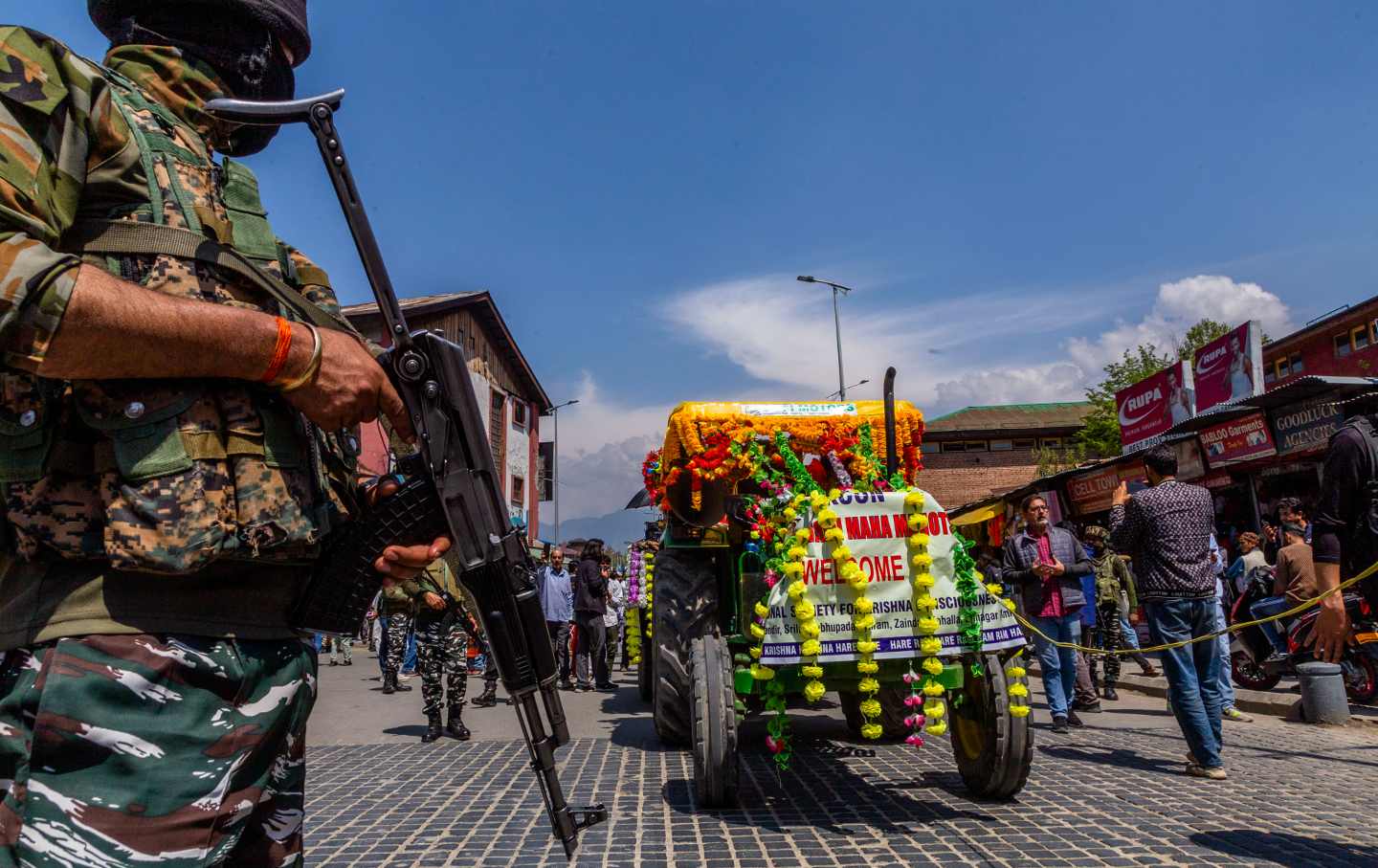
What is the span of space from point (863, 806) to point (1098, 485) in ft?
56.7

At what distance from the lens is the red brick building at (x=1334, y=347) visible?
80.4 ft

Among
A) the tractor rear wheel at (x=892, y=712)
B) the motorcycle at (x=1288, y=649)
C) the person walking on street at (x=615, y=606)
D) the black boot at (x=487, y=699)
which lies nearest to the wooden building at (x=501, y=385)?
the person walking on street at (x=615, y=606)

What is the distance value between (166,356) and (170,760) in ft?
2.17

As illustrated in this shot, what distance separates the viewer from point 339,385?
165cm

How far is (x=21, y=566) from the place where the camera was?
1546mm

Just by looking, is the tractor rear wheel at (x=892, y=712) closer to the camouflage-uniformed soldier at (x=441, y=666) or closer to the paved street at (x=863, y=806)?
the paved street at (x=863, y=806)

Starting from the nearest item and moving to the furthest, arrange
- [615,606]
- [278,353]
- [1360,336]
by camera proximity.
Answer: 1. [278,353]
2. [615,606]
3. [1360,336]

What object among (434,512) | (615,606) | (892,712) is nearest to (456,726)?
(892,712)

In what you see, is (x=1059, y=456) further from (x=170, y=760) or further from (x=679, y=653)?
(x=170, y=760)

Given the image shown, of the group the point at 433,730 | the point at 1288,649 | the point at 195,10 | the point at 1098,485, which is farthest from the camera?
the point at 1098,485

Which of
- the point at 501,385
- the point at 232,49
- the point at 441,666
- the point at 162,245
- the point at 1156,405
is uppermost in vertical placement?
the point at 501,385

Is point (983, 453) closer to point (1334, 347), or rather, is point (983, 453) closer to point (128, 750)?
point (1334, 347)

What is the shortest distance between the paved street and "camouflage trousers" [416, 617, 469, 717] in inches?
18.0

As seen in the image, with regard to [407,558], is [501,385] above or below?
above
